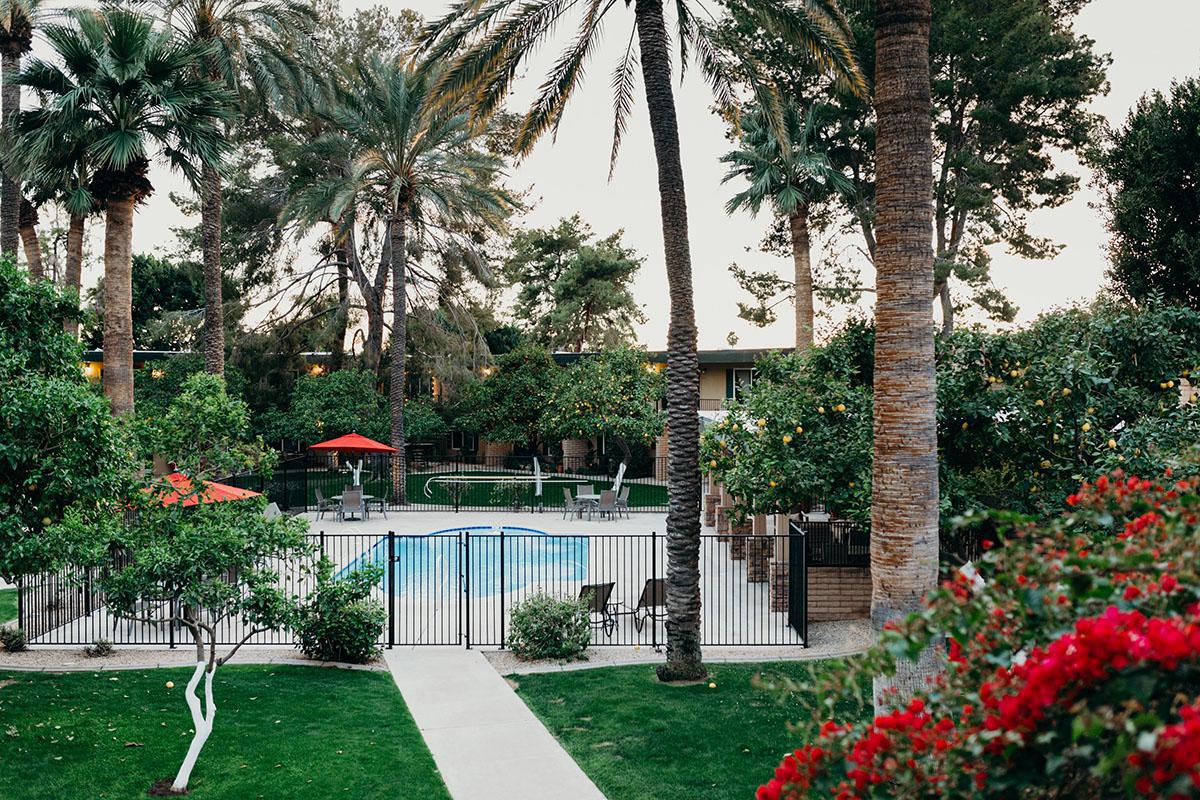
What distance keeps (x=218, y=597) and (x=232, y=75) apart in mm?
16656

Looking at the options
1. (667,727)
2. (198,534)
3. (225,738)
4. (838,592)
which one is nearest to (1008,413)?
(838,592)

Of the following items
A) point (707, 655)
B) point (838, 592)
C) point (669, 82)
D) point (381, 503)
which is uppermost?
point (669, 82)

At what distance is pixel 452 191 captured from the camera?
30.4 m

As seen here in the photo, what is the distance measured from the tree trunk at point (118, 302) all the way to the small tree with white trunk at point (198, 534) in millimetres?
9607

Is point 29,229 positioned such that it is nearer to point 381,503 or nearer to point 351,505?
point 351,505

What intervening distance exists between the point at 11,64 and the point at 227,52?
5.02 meters

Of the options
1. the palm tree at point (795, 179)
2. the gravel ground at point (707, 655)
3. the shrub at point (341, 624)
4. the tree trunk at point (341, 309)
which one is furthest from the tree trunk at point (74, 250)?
the palm tree at point (795, 179)

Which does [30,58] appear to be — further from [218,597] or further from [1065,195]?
[1065,195]

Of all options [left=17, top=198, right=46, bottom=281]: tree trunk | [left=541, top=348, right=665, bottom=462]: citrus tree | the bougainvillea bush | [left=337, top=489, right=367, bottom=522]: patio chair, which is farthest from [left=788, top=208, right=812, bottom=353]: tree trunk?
the bougainvillea bush

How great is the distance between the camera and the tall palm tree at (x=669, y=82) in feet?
38.7

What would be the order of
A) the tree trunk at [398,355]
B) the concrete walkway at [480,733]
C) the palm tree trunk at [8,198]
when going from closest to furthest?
the concrete walkway at [480,733] → the palm tree trunk at [8,198] → the tree trunk at [398,355]

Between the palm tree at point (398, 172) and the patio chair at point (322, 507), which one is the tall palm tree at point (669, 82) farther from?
the patio chair at point (322, 507)

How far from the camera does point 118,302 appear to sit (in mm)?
18406

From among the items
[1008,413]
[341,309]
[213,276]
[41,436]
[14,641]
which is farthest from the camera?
[341,309]
